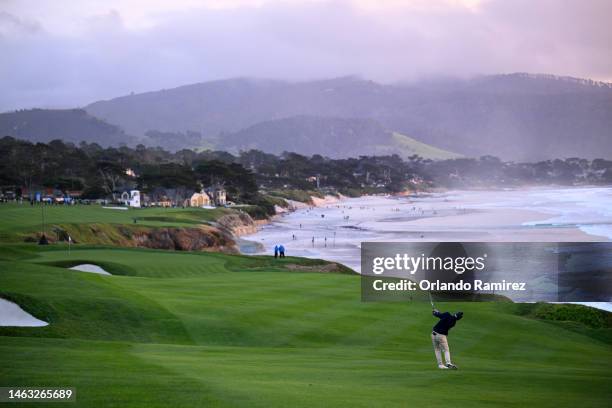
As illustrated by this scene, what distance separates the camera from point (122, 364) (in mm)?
15492

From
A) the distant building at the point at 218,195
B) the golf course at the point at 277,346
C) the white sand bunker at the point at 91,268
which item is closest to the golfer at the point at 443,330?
the golf course at the point at 277,346

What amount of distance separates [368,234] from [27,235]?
44550 millimetres

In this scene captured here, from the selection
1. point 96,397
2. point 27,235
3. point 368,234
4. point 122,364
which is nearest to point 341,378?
point 122,364

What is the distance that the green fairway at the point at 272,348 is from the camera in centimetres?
1378

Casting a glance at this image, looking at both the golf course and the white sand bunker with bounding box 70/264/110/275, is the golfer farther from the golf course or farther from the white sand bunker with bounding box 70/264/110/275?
the white sand bunker with bounding box 70/264/110/275

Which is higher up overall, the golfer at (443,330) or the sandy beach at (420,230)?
the golfer at (443,330)

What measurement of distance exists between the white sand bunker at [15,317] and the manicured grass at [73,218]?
37674mm

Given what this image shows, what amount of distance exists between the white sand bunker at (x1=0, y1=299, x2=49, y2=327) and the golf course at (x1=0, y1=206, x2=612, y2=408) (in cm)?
26

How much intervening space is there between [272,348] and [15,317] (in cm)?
763

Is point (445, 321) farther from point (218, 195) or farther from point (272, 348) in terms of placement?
point (218, 195)

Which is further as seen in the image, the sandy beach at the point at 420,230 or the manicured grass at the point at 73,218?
the sandy beach at the point at 420,230

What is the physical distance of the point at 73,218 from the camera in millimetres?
73312

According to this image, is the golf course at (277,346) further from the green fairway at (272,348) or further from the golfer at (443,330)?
the golfer at (443,330)

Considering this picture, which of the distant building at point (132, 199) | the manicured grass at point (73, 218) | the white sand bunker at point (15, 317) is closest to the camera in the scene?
the white sand bunker at point (15, 317)
